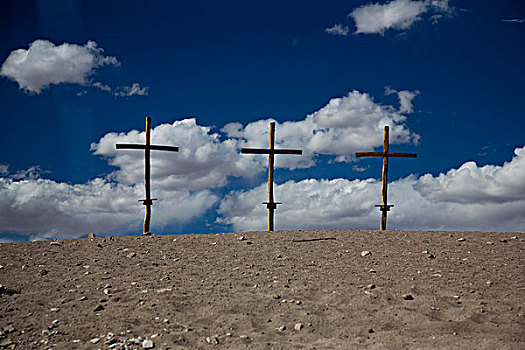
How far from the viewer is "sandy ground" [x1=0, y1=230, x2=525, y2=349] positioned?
834 centimetres

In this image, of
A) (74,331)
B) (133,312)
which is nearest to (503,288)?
(133,312)

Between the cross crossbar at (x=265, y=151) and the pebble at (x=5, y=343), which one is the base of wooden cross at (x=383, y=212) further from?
the pebble at (x=5, y=343)

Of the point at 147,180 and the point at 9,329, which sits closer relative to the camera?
the point at 9,329

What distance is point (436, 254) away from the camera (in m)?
13.6

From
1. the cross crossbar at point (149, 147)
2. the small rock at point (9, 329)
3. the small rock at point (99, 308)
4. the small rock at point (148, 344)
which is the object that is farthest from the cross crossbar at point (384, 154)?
the small rock at point (9, 329)

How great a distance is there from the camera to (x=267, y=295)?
33.0 feet

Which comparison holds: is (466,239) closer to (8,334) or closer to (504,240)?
(504,240)

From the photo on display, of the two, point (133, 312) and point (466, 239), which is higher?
point (466, 239)

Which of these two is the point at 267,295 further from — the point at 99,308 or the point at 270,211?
the point at 270,211

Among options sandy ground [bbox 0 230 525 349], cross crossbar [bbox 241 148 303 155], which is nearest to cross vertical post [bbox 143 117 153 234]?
sandy ground [bbox 0 230 525 349]

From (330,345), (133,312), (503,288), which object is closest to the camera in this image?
(330,345)

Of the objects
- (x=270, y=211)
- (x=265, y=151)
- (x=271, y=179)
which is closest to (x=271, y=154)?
(x=265, y=151)

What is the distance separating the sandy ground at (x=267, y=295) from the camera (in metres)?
8.34

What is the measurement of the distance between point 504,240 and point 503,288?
5.42 metres
